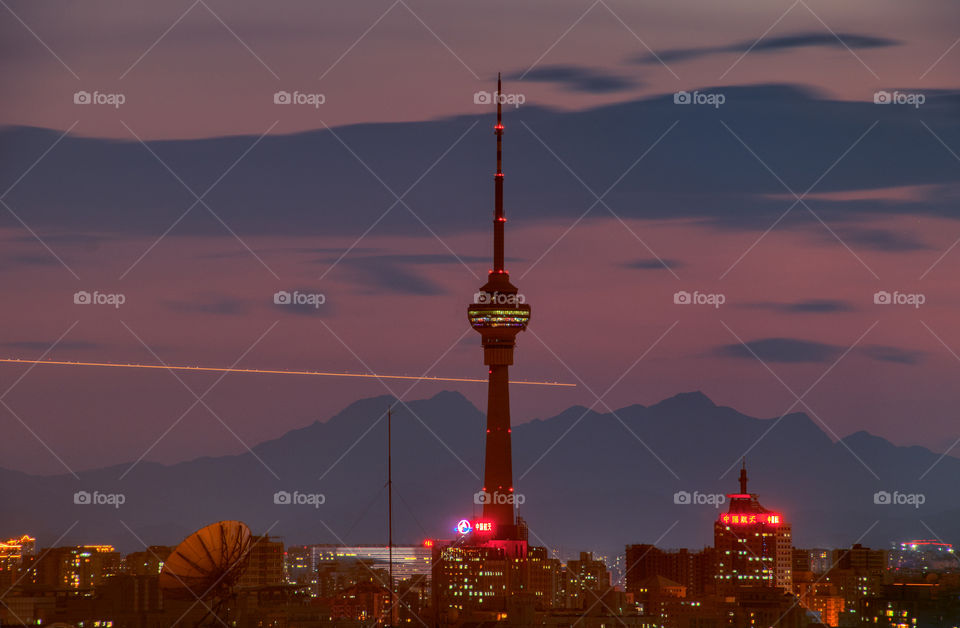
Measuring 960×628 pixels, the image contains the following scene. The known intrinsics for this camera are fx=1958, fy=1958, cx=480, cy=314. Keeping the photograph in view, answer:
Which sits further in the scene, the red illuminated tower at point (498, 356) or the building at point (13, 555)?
the red illuminated tower at point (498, 356)

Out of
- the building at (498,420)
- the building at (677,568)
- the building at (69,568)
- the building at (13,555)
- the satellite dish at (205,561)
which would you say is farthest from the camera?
the building at (498,420)

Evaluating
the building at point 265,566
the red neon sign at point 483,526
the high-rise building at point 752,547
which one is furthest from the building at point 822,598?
the building at point 265,566

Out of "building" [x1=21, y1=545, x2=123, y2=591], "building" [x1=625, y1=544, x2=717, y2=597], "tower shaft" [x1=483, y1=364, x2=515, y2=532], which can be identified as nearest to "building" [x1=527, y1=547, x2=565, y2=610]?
"building" [x1=625, y1=544, x2=717, y2=597]

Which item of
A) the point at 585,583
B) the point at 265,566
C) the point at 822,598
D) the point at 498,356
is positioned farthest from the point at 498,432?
the point at 822,598

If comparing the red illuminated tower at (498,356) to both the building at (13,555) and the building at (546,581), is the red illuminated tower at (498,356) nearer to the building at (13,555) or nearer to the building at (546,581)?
the building at (546,581)

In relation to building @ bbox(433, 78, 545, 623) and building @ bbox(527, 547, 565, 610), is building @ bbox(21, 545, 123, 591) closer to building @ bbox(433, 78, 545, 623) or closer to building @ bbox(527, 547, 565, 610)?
building @ bbox(433, 78, 545, 623)

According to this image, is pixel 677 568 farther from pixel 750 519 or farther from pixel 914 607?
pixel 914 607
